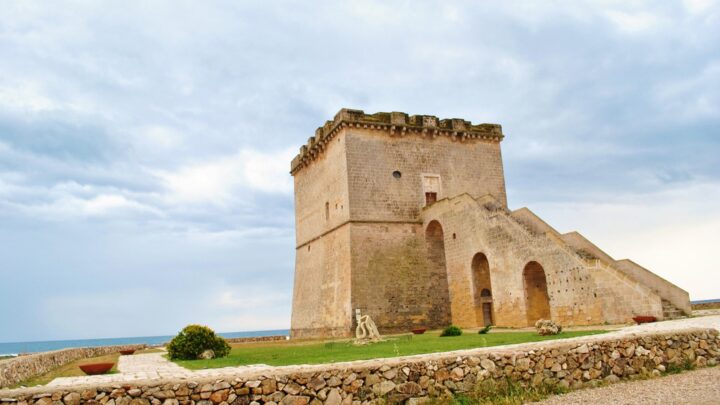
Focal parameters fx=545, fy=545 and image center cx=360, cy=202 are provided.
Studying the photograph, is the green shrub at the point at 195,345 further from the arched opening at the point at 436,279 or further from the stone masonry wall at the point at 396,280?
the arched opening at the point at 436,279

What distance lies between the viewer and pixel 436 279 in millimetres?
24203

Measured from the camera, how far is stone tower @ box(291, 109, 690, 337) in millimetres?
19781

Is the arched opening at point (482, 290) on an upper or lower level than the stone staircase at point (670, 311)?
upper

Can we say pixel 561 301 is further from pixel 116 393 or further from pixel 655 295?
pixel 116 393

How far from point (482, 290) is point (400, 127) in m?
8.18

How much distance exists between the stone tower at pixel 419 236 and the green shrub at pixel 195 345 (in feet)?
27.7

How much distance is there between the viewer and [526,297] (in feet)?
62.8

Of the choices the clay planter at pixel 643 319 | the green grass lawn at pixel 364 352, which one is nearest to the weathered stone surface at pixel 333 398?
the green grass lawn at pixel 364 352

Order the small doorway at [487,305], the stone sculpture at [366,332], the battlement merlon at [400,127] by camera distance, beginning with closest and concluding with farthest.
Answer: the stone sculpture at [366,332] → the small doorway at [487,305] → the battlement merlon at [400,127]

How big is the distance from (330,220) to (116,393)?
774 inches

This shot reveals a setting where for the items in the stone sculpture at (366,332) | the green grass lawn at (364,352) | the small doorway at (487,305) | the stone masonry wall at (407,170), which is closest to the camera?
the green grass lawn at (364,352)

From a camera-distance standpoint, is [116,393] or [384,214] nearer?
[116,393]

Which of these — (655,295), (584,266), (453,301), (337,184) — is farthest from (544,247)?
(337,184)

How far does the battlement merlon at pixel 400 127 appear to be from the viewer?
24.4 metres
